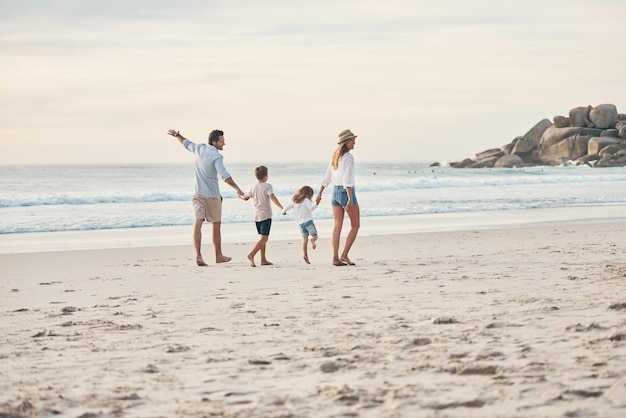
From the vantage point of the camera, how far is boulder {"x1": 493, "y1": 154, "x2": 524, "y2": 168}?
75.4 m

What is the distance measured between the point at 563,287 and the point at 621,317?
161 cm

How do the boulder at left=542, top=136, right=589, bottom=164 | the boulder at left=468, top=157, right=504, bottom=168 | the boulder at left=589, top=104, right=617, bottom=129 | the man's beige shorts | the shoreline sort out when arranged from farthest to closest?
the boulder at left=468, top=157, right=504, bottom=168, the boulder at left=589, top=104, right=617, bottom=129, the boulder at left=542, top=136, right=589, bottom=164, the shoreline, the man's beige shorts

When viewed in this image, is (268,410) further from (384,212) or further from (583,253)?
(384,212)

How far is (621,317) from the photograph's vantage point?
552 cm

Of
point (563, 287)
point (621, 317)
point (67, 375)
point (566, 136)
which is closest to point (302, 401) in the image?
point (67, 375)

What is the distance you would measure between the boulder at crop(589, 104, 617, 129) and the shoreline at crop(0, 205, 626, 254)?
5803 centimetres

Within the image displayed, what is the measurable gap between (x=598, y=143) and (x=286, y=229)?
60712mm

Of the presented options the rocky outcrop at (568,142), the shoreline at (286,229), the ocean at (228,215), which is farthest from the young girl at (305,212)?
the rocky outcrop at (568,142)

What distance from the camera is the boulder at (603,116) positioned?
74.4 m

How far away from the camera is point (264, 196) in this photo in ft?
32.0

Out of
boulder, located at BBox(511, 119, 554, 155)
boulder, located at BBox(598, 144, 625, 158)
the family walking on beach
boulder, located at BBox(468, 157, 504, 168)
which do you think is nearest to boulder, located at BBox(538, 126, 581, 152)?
boulder, located at BBox(511, 119, 554, 155)

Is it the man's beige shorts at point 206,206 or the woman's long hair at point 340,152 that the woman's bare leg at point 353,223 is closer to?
the woman's long hair at point 340,152

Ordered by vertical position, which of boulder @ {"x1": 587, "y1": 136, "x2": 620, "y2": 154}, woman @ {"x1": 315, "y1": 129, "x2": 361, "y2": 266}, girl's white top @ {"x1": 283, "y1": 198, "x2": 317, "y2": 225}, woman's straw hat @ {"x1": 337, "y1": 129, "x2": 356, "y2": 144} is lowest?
girl's white top @ {"x1": 283, "y1": 198, "x2": 317, "y2": 225}

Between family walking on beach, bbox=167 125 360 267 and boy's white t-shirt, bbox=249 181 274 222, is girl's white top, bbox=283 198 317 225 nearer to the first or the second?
family walking on beach, bbox=167 125 360 267
